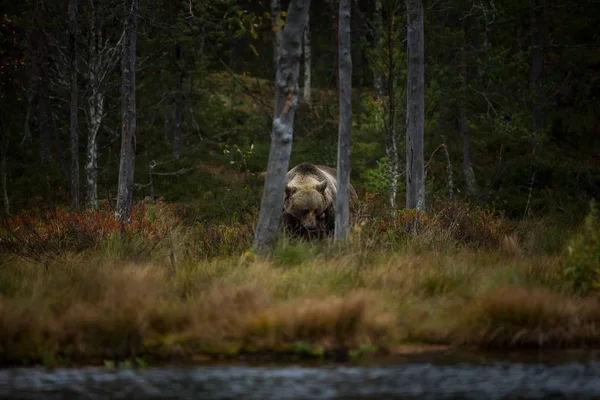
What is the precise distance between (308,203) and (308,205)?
0.12 feet

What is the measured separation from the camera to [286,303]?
29.1 ft

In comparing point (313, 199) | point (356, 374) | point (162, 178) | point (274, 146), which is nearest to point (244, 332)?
point (356, 374)

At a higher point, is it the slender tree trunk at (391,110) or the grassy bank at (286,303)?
the slender tree trunk at (391,110)

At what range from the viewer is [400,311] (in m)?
9.31

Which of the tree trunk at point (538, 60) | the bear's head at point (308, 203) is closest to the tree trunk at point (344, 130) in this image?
the bear's head at point (308, 203)

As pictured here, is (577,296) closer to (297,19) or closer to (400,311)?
(400,311)

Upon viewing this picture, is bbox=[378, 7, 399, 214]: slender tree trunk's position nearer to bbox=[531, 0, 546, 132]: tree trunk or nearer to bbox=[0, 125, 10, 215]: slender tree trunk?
bbox=[531, 0, 546, 132]: tree trunk

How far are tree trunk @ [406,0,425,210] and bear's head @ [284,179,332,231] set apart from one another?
7.12ft

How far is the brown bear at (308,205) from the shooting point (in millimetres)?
14648

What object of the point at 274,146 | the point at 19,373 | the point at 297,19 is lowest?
the point at 19,373

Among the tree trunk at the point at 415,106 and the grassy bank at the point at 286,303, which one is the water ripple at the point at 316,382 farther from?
the tree trunk at the point at 415,106

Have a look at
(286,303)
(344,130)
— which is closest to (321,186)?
(344,130)

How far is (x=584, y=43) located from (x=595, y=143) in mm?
3581

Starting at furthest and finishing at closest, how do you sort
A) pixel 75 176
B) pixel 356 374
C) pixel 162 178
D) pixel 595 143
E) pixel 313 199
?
pixel 595 143 → pixel 162 178 → pixel 75 176 → pixel 313 199 → pixel 356 374
